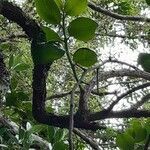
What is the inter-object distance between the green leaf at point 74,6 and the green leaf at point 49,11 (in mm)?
19

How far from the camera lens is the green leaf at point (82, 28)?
734mm

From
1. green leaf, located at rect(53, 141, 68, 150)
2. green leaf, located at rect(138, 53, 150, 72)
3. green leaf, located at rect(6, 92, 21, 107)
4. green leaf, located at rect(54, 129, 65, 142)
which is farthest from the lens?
green leaf, located at rect(6, 92, 21, 107)

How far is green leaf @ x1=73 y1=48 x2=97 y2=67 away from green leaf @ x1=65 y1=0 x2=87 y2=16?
8 centimetres

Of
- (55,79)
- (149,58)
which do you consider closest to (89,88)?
(149,58)

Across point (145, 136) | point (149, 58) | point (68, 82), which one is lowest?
point (145, 136)

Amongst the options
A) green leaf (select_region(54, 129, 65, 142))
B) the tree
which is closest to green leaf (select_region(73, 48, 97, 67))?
the tree

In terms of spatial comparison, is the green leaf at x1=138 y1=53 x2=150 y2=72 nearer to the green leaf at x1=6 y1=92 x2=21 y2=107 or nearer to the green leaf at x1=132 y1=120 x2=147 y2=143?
the green leaf at x1=132 y1=120 x2=147 y2=143

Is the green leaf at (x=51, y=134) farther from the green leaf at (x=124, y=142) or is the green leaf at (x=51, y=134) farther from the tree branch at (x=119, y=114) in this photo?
the green leaf at (x=124, y=142)

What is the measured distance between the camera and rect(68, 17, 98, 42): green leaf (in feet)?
2.41

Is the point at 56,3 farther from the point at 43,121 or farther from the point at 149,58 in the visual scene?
the point at 43,121

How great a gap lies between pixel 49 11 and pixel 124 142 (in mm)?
269

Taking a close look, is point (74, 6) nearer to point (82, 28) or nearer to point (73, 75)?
point (82, 28)

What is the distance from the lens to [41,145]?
118 cm

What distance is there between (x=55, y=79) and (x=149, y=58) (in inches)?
122
